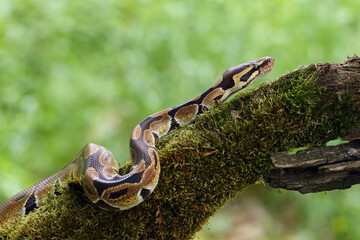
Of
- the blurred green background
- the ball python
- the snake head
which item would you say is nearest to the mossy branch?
the ball python

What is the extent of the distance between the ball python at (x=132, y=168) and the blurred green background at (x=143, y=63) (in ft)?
6.27

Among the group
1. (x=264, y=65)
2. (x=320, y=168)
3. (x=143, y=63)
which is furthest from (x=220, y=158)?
(x=143, y=63)

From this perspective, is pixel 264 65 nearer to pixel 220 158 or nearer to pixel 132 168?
pixel 220 158

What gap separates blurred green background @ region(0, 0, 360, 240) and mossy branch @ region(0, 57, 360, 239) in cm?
366

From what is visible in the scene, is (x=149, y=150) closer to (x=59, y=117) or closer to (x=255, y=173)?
(x=255, y=173)

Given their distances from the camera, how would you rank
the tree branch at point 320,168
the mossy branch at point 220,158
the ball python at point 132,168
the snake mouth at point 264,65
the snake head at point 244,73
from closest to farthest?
the tree branch at point 320,168
the mossy branch at point 220,158
the ball python at point 132,168
the snake head at point 244,73
the snake mouth at point 264,65

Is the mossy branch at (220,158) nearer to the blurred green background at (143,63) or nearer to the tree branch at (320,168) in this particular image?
the tree branch at (320,168)

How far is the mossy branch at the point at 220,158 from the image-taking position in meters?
3.39

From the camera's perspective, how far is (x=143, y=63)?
25.6 feet

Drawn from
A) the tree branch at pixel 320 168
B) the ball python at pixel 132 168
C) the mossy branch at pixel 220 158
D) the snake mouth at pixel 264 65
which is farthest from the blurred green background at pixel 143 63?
the tree branch at pixel 320 168

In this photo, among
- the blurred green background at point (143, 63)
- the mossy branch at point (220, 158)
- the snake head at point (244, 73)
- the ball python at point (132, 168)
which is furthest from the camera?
the blurred green background at point (143, 63)

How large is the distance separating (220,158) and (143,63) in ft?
15.5

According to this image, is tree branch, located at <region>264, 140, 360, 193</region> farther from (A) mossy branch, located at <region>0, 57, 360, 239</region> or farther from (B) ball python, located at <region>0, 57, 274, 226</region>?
(B) ball python, located at <region>0, 57, 274, 226</region>

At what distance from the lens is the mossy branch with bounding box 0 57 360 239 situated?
3.39m
